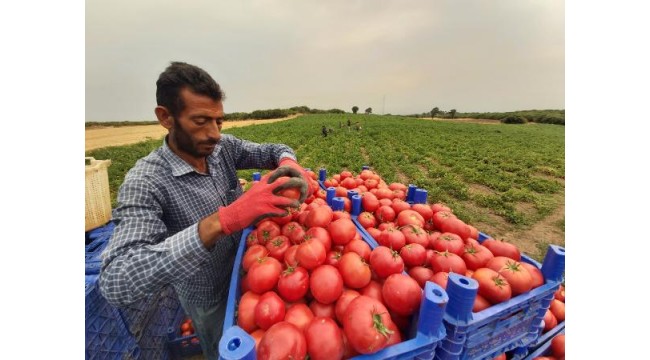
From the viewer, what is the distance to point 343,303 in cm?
140

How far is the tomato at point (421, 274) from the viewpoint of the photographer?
1631 millimetres

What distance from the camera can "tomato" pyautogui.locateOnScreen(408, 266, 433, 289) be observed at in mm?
1631

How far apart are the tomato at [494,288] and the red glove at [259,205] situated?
1.16 meters

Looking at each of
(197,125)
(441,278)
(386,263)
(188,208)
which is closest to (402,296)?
(386,263)

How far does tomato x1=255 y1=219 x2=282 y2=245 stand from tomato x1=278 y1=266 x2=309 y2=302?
49 centimetres

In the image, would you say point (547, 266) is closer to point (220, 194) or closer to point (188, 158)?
point (220, 194)

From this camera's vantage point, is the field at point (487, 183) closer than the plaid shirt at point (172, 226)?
No

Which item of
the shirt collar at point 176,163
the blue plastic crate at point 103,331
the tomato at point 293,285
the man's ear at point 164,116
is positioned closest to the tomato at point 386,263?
the tomato at point 293,285

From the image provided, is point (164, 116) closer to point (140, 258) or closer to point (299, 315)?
point (140, 258)

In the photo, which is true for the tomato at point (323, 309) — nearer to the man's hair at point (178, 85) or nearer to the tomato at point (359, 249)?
the tomato at point (359, 249)

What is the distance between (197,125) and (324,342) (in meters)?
1.63

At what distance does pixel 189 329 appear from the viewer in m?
2.98

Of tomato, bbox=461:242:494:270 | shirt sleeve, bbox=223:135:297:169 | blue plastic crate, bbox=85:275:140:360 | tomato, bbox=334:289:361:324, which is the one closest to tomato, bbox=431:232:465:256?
tomato, bbox=461:242:494:270

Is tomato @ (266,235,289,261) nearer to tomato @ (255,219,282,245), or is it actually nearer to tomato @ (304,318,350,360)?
tomato @ (255,219,282,245)
